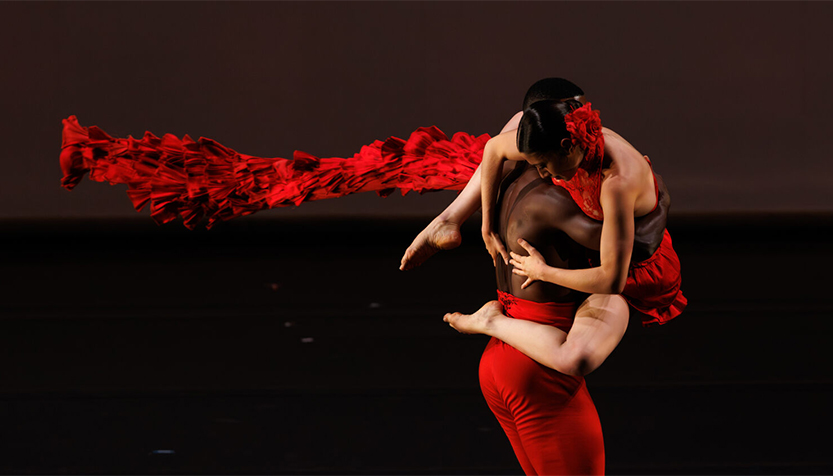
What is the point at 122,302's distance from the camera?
3.54 meters

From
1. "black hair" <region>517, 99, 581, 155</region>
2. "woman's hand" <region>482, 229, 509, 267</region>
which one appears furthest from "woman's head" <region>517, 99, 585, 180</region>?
"woman's hand" <region>482, 229, 509, 267</region>

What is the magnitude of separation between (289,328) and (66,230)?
271 centimetres

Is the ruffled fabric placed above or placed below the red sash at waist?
above

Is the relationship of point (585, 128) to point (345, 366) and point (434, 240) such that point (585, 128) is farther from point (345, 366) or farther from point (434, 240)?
point (345, 366)

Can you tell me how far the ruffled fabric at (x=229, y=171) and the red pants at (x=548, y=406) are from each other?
0.25 meters

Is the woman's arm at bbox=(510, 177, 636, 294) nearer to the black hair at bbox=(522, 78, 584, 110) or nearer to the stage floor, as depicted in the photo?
the black hair at bbox=(522, 78, 584, 110)

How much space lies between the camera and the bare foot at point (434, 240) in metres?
1.14

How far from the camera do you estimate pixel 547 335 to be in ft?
3.53

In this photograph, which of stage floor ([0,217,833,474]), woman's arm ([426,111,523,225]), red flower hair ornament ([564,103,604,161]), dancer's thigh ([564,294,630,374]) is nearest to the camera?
red flower hair ornament ([564,103,604,161])

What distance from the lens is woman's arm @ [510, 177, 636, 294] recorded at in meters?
0.95

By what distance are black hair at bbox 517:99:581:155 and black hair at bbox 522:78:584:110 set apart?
117mm

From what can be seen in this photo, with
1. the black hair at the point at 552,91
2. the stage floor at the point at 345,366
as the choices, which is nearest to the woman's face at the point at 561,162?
the black hair at the point at 552,91

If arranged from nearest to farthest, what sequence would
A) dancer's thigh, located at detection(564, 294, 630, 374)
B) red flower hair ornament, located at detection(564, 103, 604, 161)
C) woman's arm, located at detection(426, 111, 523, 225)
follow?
red flower hair ornament, located at detection(564, 103, 604, 161)
dancer's thigh, located at detection(564, 294, 630, 374)
woman's arm, located at detection(426, 111, 523, 225)

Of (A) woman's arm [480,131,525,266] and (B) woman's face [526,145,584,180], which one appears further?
(A) woman's arm [480,131,525,266]
